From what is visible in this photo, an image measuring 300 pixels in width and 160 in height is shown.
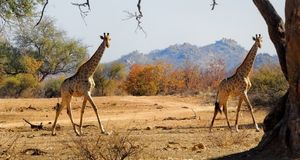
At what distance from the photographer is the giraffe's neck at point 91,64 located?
16.0 meters

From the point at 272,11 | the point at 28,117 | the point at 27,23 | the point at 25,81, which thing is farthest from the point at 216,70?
the point at 272,11

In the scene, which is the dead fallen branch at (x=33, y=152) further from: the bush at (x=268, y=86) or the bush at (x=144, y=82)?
the bush at (x=144, y=82)

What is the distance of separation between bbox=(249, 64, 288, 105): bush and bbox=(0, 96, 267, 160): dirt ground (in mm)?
545

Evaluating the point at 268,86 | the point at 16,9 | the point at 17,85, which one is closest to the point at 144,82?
the point at 17,85

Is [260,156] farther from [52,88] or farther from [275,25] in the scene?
[52,88]

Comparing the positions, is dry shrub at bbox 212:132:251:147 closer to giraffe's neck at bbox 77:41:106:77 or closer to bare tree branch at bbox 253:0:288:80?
bare tree branch at bbox 253:0:288:80

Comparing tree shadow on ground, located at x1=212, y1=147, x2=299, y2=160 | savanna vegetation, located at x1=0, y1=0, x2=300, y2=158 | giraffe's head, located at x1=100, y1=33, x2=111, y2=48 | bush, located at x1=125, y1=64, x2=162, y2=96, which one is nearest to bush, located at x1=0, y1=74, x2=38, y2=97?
savanna vegetation, located at x1=0, y1=0, x2=300, y2=158

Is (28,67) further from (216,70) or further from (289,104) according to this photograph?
(289,104)

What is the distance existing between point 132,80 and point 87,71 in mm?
23631

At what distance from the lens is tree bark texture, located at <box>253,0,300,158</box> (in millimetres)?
8856

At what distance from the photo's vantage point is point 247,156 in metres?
9.48

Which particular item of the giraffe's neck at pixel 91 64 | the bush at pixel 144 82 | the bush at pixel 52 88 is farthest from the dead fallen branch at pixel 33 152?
the bush at pixel 52 88

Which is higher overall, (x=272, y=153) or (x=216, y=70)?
(x=272, y=153)

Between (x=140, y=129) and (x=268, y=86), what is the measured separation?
12.1m
